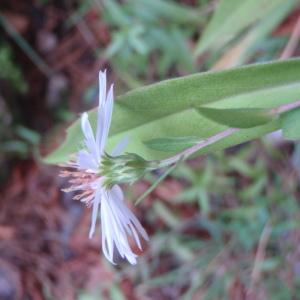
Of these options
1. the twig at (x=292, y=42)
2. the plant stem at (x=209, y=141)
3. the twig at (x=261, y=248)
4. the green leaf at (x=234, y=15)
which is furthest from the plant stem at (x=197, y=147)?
the twig at (x=261, y=248)

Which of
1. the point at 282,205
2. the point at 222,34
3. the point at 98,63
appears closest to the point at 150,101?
the point at 222,34

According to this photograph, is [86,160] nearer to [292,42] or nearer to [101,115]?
[101,115]

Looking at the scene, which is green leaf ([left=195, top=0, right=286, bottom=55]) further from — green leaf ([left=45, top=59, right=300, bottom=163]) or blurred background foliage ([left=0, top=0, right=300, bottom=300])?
green leaf ([left=45, top=59, right=300, bottom=163])

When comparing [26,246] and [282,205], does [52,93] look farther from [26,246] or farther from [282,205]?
[282,205]

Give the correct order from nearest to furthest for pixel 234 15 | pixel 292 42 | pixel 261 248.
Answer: pixel 234 15
pixel 292 42
pixel 261 248

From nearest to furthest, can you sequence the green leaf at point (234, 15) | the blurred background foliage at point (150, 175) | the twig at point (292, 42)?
the green leaf at point (234, 15), the twig at point (292, 42), the blurred background foliage at point (150, 175)

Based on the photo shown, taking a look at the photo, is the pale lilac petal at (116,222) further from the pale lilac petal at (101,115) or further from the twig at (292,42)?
the twig at (292,42)

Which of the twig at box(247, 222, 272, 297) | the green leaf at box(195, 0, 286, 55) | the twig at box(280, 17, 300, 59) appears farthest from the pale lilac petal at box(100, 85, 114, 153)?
the twig at box(247, 222, 272, 297)

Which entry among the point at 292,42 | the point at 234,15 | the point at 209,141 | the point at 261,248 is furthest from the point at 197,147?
the point at 261,248
